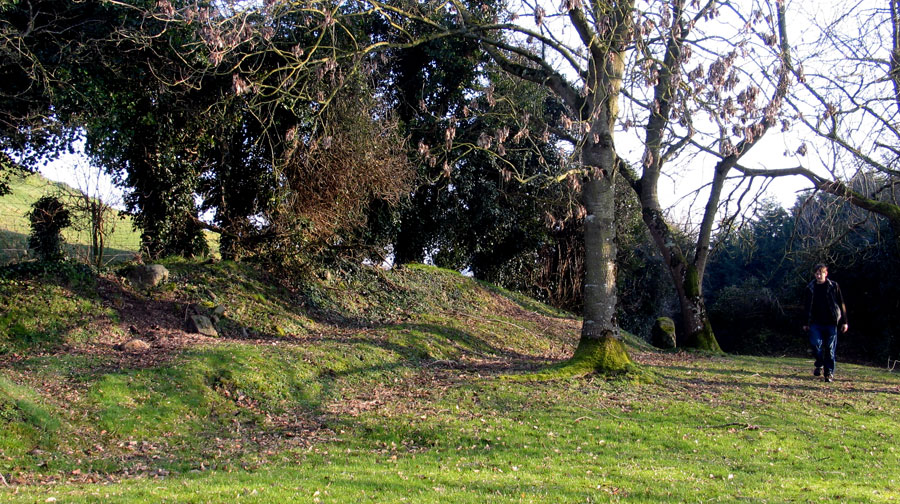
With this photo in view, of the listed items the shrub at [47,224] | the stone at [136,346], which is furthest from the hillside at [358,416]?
the shrub at [47,224]

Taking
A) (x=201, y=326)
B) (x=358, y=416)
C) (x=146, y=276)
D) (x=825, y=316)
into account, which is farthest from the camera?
(x=146, y=276)

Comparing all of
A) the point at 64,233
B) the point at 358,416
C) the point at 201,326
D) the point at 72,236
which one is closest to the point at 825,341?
the point at 358,416

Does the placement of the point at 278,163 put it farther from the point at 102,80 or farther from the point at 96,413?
the point at 96,413

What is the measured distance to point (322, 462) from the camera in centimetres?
730

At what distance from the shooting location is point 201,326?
13453 mm

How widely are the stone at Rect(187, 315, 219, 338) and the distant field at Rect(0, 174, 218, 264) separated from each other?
2.92m

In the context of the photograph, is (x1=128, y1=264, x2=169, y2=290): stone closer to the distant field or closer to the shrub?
the distant field

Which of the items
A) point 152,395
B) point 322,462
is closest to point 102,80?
point 152,395

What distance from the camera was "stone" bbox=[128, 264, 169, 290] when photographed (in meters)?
14.1

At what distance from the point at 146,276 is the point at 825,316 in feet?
46.9

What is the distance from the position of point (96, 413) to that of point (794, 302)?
30.1 metres

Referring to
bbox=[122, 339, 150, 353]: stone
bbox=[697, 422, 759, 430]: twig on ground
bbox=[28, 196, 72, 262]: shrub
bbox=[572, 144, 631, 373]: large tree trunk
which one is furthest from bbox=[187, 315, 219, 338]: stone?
bbox=[697, 422, 759, 430]: twig on ground

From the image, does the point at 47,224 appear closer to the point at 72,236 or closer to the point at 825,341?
the point at 72,236

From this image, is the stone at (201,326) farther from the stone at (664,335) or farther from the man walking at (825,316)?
the stone at (664,335)
